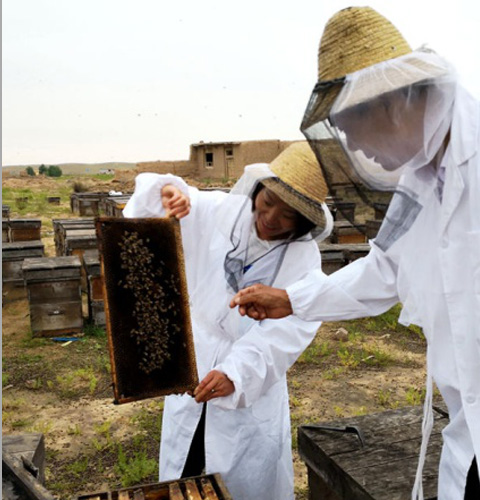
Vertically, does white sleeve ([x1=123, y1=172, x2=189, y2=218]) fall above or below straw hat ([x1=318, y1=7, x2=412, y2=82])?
below

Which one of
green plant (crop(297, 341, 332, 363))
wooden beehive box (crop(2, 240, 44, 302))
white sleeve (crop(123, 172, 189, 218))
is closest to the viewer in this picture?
white sleeve (crop(123, 172, 189, 218))

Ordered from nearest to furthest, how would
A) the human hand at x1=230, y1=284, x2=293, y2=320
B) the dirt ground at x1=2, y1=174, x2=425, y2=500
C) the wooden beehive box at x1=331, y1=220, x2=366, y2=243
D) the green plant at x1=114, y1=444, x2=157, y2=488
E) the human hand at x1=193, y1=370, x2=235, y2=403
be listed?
1. the human hand at x1=230, y1=284, x2=293, y2=320
2. the human hand at x1=193, y1=370, x2=235, y2=403
3. the green plant at x1=114, y1=444, x2=157, y2=488
4. the dirt ground at x1=2, y1=174, x2=425, y2=500
5. the wooden beehive box at x1=331, y1=220, x2=366, y2=243

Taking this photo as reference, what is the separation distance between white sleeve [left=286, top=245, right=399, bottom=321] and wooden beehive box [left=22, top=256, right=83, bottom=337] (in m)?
4.20

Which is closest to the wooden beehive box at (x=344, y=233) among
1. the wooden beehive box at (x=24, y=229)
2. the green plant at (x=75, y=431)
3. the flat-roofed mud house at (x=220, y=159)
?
the green plant at (x=75, y=431)

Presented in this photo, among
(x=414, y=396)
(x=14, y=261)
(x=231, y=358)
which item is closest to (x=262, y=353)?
(x=231, y=358)

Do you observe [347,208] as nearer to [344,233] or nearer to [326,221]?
[326,221]

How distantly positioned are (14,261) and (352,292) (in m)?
6.25

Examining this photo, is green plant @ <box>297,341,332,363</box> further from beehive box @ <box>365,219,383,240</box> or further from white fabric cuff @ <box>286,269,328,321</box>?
beehive box @ <box>365,219,383,240</box>

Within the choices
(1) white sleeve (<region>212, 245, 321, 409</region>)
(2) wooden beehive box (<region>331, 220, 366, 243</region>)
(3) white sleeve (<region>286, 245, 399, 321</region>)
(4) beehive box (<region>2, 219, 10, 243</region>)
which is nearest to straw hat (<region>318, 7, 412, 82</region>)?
(3) white sleeve (<region>286, 245, 399, 321</region>)

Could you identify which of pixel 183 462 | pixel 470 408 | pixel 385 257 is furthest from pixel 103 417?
pixel 470 408

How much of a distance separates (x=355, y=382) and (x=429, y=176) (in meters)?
3.82

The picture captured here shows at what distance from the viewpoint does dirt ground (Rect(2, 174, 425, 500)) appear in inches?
142

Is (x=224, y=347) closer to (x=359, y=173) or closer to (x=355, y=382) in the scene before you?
(x=359, y=173)

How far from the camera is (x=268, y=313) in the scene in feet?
5.92
